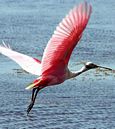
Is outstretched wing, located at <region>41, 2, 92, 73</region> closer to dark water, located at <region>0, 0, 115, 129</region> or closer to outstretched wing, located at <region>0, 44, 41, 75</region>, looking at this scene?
outstretched wing, located at <region>0, 44, 41, 75</region>

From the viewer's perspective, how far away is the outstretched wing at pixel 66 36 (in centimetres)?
738

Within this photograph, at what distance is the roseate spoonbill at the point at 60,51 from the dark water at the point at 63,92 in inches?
384

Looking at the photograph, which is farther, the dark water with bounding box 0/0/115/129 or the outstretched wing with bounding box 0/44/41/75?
the dark water with bounding box 0/0/115/129

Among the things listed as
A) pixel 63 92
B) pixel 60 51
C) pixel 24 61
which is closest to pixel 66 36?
pixel 60 51

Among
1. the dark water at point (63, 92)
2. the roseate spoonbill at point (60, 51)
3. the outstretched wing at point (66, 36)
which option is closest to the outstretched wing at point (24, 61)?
the roseate spoonbill at point (60, 51)

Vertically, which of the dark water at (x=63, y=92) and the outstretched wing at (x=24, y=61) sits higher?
the outstretched wing at (x=24, y=61)

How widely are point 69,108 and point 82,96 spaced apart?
1.55 meters

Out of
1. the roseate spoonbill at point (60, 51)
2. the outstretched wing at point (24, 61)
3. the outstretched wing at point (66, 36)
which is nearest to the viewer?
the outstretched wing at point (66, 36)

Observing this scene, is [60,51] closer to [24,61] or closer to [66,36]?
[66,36]

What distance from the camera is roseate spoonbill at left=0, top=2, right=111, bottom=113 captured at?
748 centimetres

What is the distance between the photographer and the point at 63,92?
23.1 m

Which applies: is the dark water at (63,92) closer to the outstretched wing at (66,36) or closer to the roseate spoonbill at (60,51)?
the roseate spoonbill at (60,51)

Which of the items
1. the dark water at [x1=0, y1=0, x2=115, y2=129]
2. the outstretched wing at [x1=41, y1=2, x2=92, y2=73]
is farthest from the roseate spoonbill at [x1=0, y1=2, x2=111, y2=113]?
the dark water at [x1=0, y1=0, x2=115, y2=129]

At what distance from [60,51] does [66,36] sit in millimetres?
354
